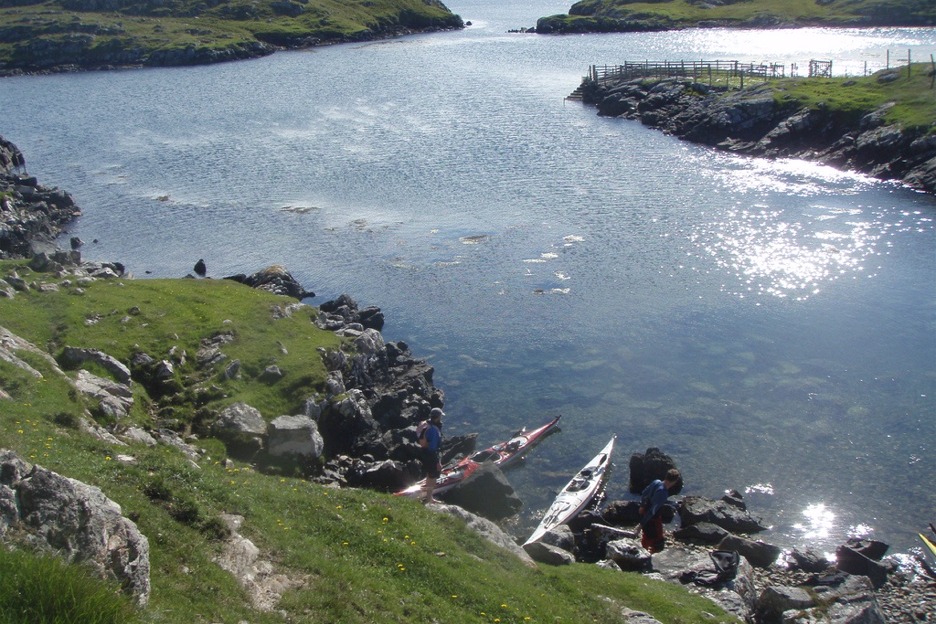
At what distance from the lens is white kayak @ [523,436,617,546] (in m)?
37.4

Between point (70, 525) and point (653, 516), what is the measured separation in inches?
936

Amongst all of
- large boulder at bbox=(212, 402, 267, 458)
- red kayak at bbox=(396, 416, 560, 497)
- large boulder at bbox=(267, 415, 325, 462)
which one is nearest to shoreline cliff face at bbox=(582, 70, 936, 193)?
red kayak at bbox=(396, 416, 560, 497)

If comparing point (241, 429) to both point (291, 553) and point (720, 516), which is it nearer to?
point (291, 553)

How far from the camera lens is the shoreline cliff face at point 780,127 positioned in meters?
91.4

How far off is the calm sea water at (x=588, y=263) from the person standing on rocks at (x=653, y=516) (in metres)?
5.57

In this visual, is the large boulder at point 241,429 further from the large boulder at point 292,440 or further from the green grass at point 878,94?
the green grass at point 878,94

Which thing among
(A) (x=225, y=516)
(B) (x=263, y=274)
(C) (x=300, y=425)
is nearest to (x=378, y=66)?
(B) (x=263, y=274)

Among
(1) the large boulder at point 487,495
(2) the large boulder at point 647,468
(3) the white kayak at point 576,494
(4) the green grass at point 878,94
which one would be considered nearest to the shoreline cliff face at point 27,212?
(1) the large boulder at point 487,495

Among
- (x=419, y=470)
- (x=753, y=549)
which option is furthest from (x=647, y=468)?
(x=419, y=470)

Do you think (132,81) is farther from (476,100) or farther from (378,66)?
(476,100)

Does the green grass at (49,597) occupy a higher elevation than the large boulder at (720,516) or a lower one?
higher

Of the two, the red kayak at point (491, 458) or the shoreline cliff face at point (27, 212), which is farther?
the shoreline cliff face at point (27, 212)

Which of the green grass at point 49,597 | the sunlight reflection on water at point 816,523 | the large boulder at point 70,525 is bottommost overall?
the sunlight reflection on water at point 816,523

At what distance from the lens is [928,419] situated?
147 feet
